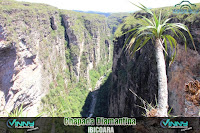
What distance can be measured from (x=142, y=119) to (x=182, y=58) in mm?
10728

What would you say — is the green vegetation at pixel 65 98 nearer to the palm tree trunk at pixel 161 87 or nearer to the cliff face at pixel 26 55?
the cliff face at pixel 26 55

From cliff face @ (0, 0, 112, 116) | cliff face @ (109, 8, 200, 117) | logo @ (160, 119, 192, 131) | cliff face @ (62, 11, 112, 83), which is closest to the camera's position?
logo @ (160, 119, 192, 131)

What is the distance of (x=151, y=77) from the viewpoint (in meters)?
15.8

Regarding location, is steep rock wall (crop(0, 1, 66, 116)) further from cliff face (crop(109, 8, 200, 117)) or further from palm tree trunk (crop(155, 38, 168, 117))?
palm tree trunk (crop(155, 38, 168, 117))

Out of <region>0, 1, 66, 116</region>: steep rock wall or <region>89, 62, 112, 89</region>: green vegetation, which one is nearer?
<region>0, 1, 66, 116</region>: steep rock wall

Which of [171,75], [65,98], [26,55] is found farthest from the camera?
[65,98]

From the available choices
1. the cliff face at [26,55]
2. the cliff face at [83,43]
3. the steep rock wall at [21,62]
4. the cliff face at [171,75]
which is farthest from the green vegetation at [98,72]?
the cliff face at [171,75]

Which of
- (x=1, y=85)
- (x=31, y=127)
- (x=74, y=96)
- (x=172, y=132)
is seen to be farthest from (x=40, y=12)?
(x=172, y=132)

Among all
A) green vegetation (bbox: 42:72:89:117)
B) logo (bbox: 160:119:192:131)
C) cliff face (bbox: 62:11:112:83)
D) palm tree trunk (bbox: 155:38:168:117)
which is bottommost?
green vegetation (bbox: 42:72:89:117)

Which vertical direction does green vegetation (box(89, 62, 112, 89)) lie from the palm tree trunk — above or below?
below

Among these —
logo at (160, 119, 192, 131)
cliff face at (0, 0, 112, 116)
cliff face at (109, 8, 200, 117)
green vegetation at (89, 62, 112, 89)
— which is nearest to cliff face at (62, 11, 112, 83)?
green vegetation at (89, 62, 112, 89)
